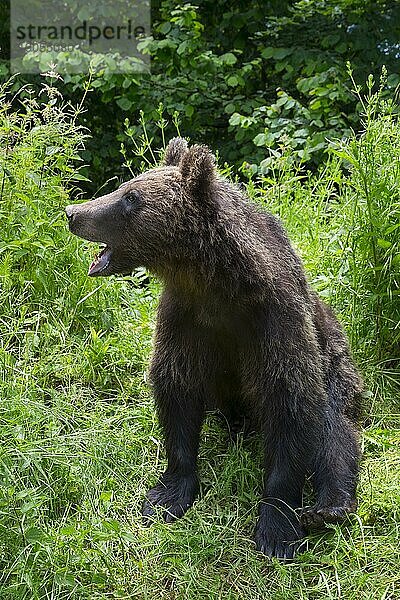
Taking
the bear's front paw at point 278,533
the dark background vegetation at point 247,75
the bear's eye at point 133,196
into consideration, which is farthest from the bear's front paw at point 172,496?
the dark background vegetation at point 247,75

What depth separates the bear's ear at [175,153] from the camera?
4145mm

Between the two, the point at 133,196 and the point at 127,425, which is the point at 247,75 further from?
the point at 133,196

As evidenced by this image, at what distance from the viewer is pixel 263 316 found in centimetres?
389

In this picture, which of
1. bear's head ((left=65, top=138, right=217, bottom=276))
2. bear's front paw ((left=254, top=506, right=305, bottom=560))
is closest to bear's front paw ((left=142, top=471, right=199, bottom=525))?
bear's front paw ((left=254, top=506, right=305, bottom=560))

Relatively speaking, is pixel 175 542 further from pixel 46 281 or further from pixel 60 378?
pixel 46 281

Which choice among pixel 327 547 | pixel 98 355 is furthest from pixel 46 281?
pixel 327 547

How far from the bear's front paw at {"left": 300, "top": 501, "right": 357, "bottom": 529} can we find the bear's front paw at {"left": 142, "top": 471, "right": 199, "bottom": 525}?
0.58m

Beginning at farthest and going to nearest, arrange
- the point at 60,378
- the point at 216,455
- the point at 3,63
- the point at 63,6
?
the point at 63,6 < the point at 3,63 < the point at 60,378 < the point at 216,455

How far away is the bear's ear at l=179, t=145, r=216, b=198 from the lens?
3770mm

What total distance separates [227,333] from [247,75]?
257 inches

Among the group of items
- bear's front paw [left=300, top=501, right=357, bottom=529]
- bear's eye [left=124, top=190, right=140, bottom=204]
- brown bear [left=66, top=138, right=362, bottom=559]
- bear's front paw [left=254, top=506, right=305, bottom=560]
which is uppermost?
bear's eye [left=124, top=190, right=140, bottom=204]

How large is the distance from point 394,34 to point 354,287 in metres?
5.17

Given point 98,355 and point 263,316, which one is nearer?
point 263,316

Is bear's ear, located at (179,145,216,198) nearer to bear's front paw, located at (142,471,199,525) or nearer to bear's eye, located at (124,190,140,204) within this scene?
bear's eye, located at (124,190,140,204)
